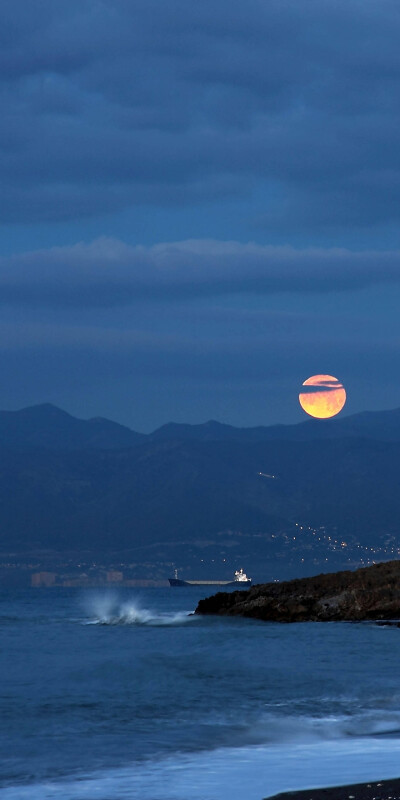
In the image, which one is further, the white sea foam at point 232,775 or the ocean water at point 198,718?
the ocean water at point 198,718

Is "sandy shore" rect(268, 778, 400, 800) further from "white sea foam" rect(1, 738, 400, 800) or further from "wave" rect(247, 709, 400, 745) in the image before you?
"wave" rect(247, 709, 400, 745)

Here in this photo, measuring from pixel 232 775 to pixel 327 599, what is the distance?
74748mm

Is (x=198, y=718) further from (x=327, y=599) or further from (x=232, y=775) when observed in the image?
(x=327, y=599)

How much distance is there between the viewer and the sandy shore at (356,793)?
18828mm

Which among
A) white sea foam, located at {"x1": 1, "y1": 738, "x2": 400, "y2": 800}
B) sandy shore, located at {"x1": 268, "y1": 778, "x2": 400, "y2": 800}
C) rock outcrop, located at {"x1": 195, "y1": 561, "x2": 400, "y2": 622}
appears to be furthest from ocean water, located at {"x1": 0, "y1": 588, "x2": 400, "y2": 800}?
rock outcrop, located at {"x1": 195, "y1": 561, "x2": 400, "y2": 622}

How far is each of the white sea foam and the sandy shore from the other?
570 millimetres

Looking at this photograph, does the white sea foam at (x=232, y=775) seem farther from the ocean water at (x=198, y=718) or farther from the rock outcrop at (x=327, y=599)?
the rock outcrop at (x=327, y=599)

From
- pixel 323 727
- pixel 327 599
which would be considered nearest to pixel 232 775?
pixel 323 727

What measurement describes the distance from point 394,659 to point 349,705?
59.3 ft

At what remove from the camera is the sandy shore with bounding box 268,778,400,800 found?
18828 millimetres

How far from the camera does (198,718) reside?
33.8 m

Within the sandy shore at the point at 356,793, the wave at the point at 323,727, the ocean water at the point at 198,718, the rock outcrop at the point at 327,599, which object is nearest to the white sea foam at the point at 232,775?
the ocean water at the point at 198,718

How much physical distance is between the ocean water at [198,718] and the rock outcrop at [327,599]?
22587mm

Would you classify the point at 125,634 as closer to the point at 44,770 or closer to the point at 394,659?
the point at 394,659
